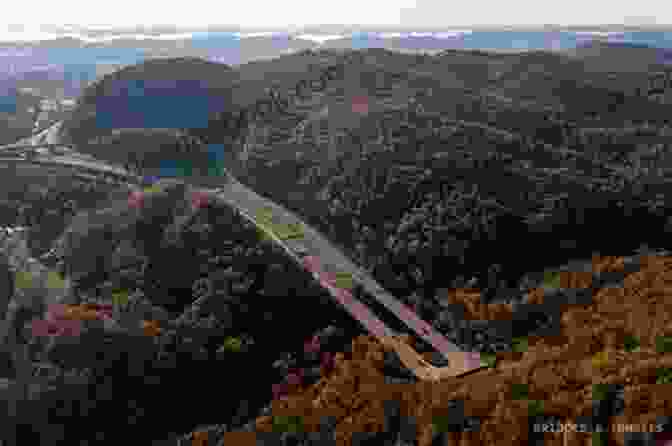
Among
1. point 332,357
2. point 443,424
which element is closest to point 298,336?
point 332,357

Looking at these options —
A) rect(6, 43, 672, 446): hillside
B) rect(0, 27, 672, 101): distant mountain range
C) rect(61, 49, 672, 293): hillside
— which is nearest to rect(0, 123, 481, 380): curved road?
rect(6, 43, 672, 446): hillside

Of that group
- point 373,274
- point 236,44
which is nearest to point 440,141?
point 373,274

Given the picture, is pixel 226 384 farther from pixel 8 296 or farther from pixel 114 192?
pixel 114 192

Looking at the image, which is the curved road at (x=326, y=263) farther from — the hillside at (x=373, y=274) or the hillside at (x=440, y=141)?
the hillside at (x=440, y=141)

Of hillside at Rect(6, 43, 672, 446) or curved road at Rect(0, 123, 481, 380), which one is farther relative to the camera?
curved road at Rect(0, 123, 481, 380)

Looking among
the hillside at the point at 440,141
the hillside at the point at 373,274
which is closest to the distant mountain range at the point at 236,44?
the hillside at the point at 440,141

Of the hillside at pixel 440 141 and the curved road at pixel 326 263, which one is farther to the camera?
the hillside at pixel 440 141

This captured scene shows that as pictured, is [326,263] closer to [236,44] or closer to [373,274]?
[373,274]

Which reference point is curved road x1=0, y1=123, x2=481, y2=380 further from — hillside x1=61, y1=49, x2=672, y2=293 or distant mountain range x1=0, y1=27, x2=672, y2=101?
distant mountain range x1=0, y1=27, x2=672, y2=101
